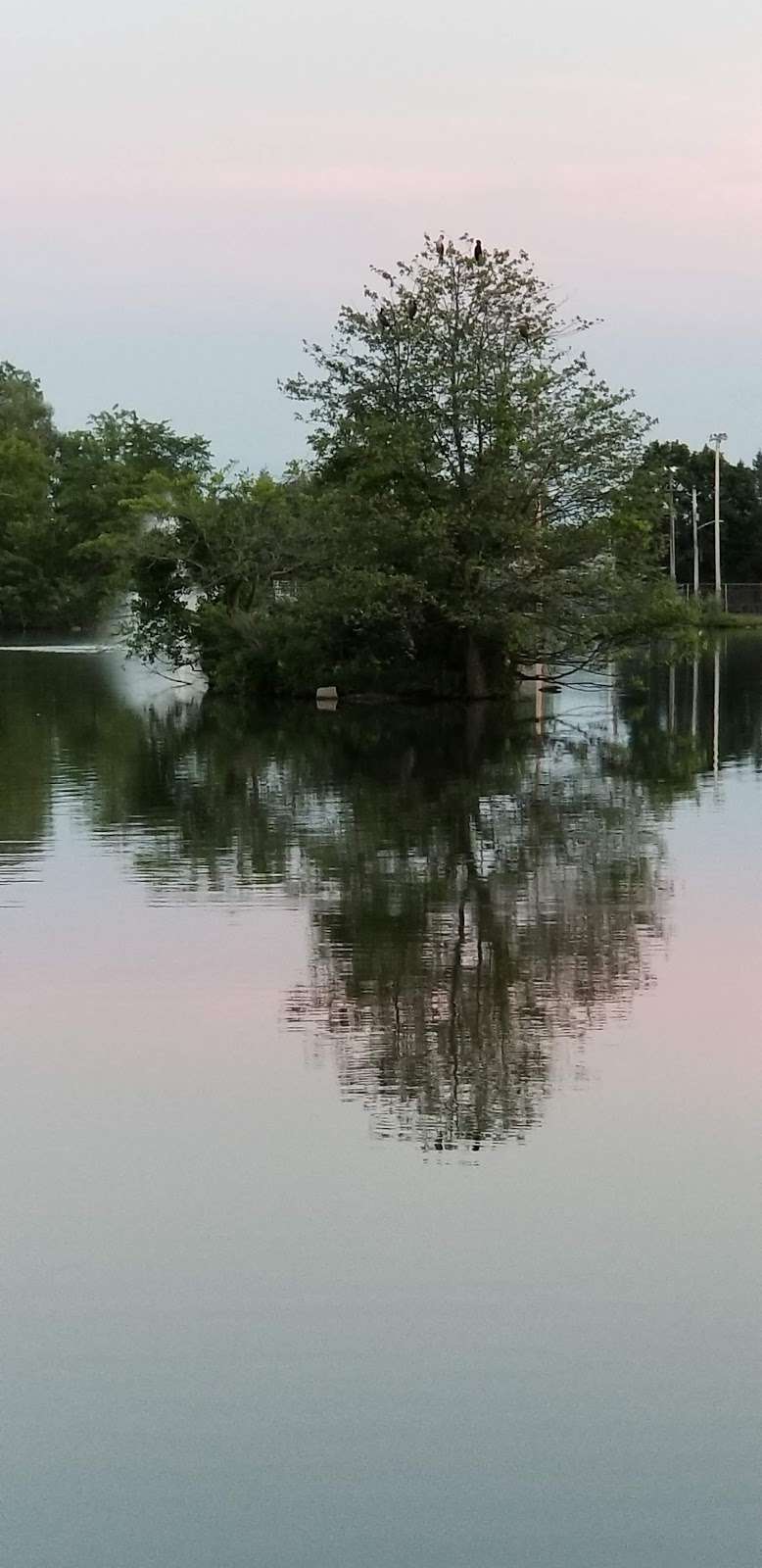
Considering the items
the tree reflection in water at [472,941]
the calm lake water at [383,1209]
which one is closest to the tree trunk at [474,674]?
the tree reflection in water at [472,941]

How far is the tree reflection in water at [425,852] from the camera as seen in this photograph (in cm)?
988

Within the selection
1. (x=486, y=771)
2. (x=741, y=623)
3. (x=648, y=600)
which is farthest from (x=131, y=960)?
(x=741, y=623)

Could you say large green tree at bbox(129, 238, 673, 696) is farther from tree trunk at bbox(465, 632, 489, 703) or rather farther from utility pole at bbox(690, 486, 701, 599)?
utility pole at bbox(690, 486, 701, 599)

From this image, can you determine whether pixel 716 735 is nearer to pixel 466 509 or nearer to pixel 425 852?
pixel 466 509

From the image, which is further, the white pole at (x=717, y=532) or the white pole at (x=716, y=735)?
Result: the white pole at (x=717, y=532)

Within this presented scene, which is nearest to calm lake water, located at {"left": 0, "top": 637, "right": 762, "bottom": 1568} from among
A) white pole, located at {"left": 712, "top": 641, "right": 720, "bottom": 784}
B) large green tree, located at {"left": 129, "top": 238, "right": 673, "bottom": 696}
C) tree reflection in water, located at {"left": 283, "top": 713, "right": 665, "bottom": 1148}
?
tree reflection in water, located at {"left": 283, "top": 713, "right": 665, "bottom": 1148}

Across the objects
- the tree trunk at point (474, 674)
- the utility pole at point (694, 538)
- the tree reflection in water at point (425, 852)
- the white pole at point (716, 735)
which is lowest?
the white pole at point (716, 735)

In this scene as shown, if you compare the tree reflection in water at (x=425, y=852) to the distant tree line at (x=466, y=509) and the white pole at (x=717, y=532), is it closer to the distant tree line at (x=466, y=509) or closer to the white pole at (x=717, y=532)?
the distant tree line at (x=466, y=509)

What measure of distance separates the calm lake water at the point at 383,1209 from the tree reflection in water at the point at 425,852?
6cm

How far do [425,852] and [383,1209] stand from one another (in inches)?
393

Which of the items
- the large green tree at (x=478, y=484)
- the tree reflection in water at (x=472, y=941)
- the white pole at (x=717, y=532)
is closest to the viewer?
the tree reflection in water at (x=472, y=941)

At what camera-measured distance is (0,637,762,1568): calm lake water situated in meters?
5.13

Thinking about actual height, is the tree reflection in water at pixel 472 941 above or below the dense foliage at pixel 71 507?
below

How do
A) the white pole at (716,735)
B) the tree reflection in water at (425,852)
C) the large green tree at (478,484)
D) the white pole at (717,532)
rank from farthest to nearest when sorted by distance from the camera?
the white pole at (717,532) → the large green tree at (478,484) → the white pole at (716,735) → the tree reflection in water at (425,852)
